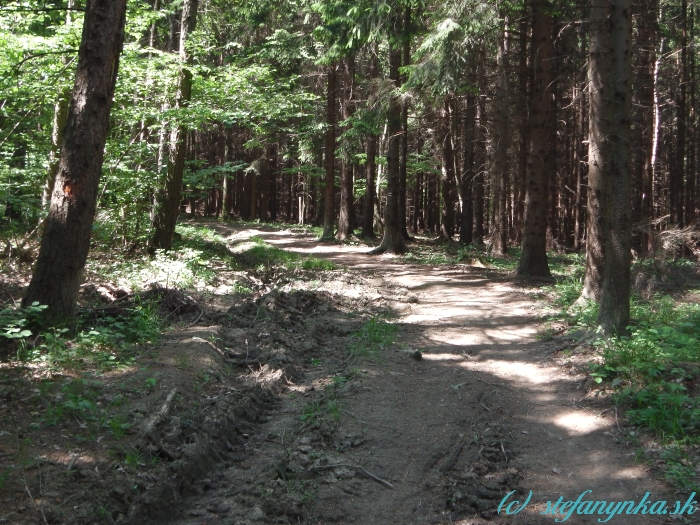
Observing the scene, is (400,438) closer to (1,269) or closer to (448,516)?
(448,516)

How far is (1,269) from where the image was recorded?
9.92 metres

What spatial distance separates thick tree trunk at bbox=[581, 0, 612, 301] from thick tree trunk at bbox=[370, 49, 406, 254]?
958 centimetres

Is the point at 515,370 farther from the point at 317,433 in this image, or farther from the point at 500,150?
the point at 500,150

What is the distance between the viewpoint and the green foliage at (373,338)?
A: 27.9ft

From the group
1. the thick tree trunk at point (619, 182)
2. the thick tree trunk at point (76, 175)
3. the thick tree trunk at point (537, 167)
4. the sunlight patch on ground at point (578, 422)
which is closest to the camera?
the sunlight patch on ground at point (578, 422)

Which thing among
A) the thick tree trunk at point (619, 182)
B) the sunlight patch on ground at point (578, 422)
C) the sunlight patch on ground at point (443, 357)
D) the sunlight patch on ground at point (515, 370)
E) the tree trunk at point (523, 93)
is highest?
the tree trunk at point (523, 93)

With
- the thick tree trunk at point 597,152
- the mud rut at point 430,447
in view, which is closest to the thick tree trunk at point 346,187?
the thick tree trunk at point 597,152

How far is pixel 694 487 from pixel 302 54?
22.7m

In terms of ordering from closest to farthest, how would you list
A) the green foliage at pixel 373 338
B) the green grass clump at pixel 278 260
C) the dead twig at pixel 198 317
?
1. the green foliage at pixel 373 338
2. the dead twig at pixel 198 317
3. the green grass clump at pixel 278 260

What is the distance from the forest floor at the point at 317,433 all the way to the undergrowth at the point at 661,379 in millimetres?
221

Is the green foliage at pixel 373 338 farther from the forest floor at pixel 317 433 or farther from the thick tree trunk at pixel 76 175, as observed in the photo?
the thick tree trunk at pixel 76 175

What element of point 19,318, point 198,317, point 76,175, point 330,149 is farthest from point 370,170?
point 19,318

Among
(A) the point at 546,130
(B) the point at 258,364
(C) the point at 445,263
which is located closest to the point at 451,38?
(A) the point at 546,130

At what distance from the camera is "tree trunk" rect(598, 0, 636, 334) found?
7762 millimetres
